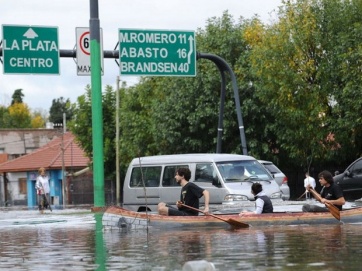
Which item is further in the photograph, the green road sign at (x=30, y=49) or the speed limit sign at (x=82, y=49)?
the green road sign at (x=30, y=49)

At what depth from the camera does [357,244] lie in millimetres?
14281

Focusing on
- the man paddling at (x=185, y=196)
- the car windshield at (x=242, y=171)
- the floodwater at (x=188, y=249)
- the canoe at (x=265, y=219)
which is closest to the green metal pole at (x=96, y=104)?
the floodwater at (x=188, y=249)

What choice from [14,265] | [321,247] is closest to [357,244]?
[321,247]

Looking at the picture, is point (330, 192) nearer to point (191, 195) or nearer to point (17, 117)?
point (191, 195)

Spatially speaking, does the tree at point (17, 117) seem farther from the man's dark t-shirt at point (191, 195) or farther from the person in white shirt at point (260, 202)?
the person in white shirt at point (260, 202)

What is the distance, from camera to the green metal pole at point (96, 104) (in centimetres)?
2342

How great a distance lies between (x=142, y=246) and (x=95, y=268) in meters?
3.55

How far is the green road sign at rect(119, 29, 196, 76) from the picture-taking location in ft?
91.9

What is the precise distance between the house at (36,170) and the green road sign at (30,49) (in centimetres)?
4648

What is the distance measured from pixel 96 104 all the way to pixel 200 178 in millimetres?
3559

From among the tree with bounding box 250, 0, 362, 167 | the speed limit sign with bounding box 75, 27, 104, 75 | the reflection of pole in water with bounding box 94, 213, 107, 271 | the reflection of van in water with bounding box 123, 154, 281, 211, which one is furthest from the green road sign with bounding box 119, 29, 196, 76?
the tree with bounding box 250, 0, 362, 167

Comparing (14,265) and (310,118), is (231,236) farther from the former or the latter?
(310,118)

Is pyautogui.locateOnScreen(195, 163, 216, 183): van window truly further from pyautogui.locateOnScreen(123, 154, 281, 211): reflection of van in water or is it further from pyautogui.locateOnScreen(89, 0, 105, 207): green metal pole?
pyautogui.locateOnScreen(89, 0, 105, 207): green metal pole

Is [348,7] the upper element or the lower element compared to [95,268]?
upper
